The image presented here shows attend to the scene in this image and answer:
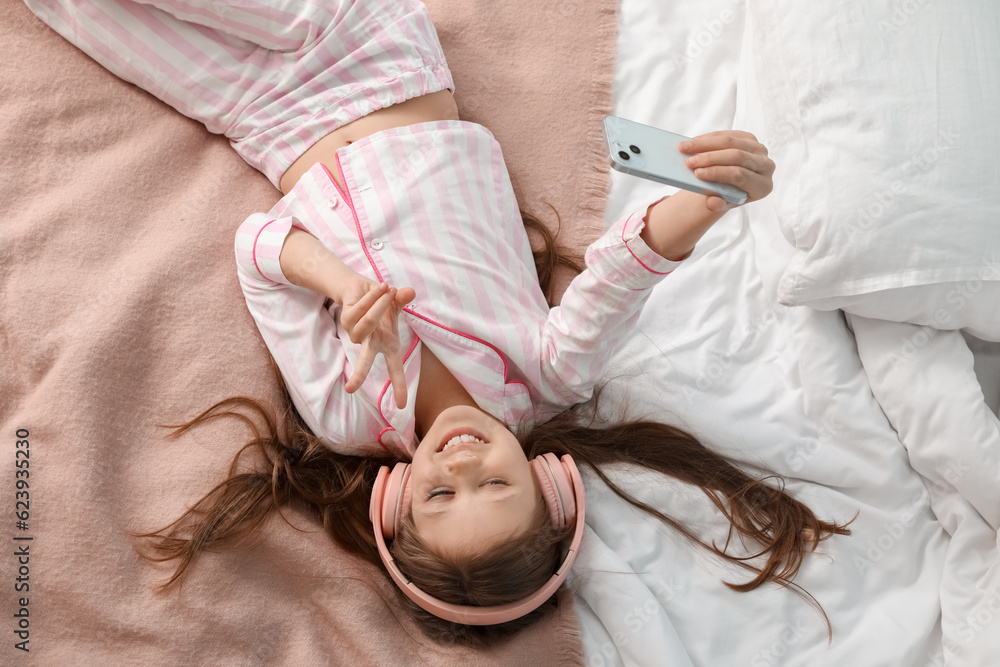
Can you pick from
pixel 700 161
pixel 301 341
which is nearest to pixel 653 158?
pixel 700 161

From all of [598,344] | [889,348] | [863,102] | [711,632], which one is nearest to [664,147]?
[598,344]

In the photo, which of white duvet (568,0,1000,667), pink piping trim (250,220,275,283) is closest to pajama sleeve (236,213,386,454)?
pink piping trim (250,220,275,283)

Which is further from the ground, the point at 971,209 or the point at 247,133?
the point at 971,209

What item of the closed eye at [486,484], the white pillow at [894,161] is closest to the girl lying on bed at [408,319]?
the closed eye at [486,484]

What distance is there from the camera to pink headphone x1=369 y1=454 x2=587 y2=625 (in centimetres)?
97

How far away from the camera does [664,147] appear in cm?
84

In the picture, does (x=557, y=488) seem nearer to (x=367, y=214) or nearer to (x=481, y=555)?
Answer: (x=481, y=555)

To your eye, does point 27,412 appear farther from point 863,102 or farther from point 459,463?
point 863,102

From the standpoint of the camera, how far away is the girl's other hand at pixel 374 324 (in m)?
0.87

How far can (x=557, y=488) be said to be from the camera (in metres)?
1.01

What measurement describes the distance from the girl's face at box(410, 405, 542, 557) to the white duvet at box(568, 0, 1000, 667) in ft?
0.60

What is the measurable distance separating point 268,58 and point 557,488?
805mm

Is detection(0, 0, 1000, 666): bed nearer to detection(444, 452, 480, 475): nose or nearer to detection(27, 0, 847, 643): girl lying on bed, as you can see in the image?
detection(27, 0, 847, 643): girl lying on bed

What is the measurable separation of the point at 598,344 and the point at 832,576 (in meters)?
0.49
